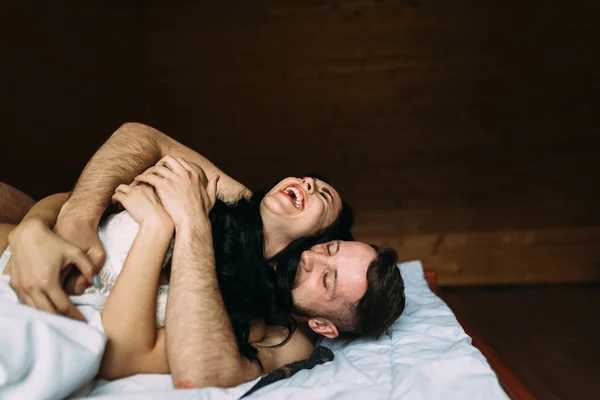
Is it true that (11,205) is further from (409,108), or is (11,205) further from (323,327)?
(409,108)

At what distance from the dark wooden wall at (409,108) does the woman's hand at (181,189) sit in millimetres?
1548

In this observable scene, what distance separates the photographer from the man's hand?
102 centimetres

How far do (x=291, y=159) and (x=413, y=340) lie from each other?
1.91 meters

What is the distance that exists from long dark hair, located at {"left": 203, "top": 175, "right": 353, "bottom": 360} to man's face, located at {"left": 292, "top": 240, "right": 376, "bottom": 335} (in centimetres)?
4

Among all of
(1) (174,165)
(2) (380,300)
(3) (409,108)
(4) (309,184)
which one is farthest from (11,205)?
(3) (409,108)

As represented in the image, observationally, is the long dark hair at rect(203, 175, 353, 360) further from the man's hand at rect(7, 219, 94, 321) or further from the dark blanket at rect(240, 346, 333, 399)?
the man's hand at rect(7, 219, 94, 321)

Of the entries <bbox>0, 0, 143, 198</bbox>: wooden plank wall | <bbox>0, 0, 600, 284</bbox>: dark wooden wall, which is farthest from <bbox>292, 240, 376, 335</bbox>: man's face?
<bbox>0, 0, 600, 284</bbox>: dark wooden wall

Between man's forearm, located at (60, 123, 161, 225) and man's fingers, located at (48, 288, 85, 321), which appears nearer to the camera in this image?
man's fingers, located at (48, 288, 85, 321)

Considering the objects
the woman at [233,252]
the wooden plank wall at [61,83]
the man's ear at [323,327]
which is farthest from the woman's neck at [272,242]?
the wooden plank wall at [61,83]

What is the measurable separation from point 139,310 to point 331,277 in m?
0.51

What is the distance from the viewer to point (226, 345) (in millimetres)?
1133

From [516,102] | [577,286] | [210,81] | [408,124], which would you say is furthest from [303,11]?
[577,286]

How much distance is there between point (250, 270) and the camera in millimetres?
1420

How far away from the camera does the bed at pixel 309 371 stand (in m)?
0.89
